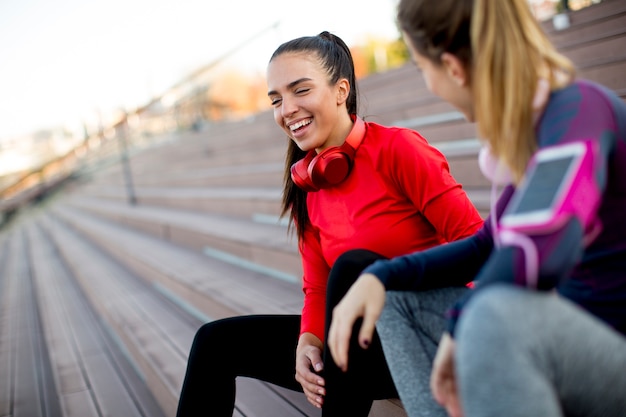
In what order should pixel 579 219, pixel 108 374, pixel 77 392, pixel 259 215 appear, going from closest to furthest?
pixel 579 219 → pixel 77 392 → pixel 108 374 → pixel 259 215

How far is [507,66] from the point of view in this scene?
681 millimetres

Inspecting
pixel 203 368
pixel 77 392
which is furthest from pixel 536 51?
pixel 77 392

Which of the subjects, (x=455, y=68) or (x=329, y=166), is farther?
(x=329, y=166)

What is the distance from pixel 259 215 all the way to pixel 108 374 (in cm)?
145

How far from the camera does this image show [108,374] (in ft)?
8.93

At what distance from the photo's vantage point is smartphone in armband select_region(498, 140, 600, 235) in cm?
60

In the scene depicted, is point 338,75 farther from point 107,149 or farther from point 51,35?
point 51,35

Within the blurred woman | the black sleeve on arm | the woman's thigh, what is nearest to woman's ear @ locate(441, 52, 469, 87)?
the blurred woman

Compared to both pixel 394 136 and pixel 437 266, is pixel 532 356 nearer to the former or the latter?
pixel 437 266


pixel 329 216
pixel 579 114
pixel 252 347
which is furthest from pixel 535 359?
pixel 252 347

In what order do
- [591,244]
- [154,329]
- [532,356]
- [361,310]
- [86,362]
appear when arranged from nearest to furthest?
1. [532,356]
2. [591,244]
3. [361,310]
4. [154,329]
5. [86,362]

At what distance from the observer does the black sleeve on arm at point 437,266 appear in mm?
897

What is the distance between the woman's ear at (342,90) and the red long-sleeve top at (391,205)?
115 mm

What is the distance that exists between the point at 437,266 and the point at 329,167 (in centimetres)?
42
